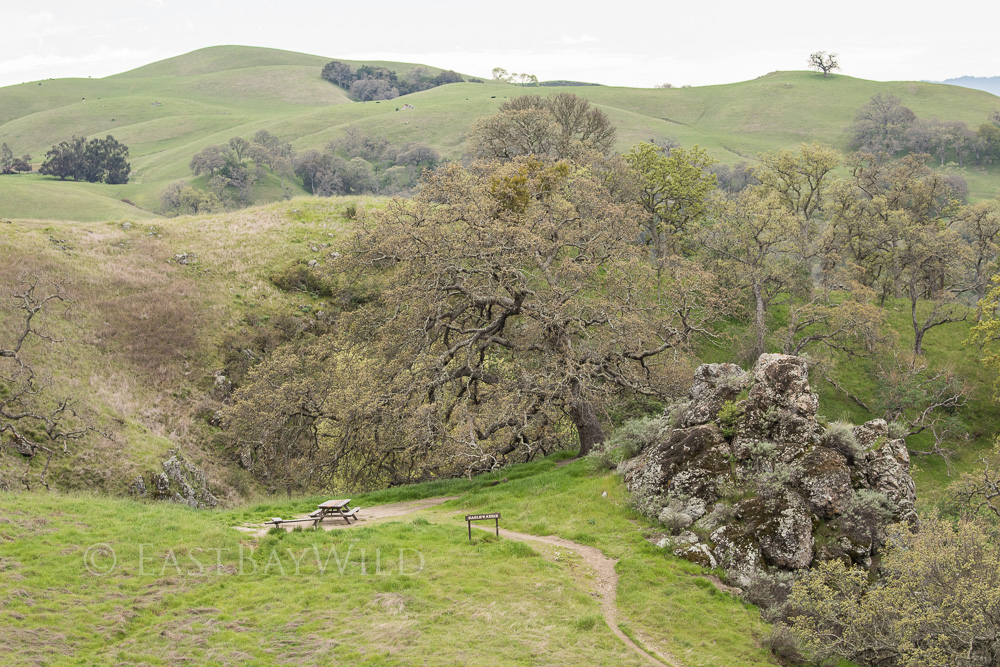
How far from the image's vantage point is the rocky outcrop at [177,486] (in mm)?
24188

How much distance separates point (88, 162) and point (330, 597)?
12849cm

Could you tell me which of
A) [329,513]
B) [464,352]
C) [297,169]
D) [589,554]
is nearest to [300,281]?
[464,352]

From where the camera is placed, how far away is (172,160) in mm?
130875

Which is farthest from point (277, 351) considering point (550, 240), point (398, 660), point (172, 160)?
point (172, 160)

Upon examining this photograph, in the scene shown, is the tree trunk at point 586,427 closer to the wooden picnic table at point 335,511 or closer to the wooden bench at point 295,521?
the wooden picnic table at point 335,511

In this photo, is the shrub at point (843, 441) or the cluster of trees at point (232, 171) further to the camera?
the cluster of trees at point (232, 171)

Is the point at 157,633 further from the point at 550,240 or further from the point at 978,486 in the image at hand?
the point at 978,486

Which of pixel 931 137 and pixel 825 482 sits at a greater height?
pixel 931 137

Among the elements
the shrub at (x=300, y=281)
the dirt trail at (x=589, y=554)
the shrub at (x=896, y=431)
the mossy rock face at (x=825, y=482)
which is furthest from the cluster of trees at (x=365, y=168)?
the mossy rock face at (x=825, y=482)

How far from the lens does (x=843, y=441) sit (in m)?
18.9

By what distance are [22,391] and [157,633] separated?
16439 millimetres

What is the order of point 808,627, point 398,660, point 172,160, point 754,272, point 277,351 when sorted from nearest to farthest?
point 398,660
point 808,627
point 277,351
point 754,272
point 172,160

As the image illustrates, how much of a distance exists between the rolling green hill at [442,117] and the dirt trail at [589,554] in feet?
330

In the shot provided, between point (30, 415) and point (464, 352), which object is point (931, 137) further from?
point (30, 415)
